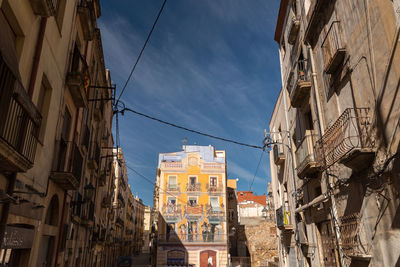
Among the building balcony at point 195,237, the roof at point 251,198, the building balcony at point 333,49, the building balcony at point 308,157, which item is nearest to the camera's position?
the building balcony at point 333,49

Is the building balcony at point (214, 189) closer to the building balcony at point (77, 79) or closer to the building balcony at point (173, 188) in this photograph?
the building balcony at point (173, 188)

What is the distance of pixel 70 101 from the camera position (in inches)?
423

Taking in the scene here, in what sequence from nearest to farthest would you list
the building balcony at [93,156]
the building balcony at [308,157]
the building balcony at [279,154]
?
the building balcony at [308,157] → the building balcony at [93,156] → the building balcony at [279,154]

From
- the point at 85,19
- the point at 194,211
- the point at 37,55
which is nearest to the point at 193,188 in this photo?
the point at 194,211

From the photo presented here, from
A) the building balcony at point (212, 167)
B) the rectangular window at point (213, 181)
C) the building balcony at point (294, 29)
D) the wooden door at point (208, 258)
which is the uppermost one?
the building balcony at point (212, 167)

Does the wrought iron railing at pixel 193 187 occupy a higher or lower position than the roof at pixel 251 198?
lower

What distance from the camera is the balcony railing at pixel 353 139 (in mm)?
7227

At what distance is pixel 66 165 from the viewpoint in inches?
402

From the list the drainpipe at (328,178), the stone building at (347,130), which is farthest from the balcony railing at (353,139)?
the drainpipe at (328,178)

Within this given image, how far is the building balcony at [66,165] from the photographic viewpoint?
9078 millimetres

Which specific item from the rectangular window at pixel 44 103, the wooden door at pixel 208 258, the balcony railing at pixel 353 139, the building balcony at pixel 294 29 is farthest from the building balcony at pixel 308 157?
the wooden door at pixel 208 258

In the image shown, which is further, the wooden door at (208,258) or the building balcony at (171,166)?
the building balcony at (171,166)

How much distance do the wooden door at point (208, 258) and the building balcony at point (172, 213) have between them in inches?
204

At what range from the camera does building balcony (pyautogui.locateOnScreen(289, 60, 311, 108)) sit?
11672mm
